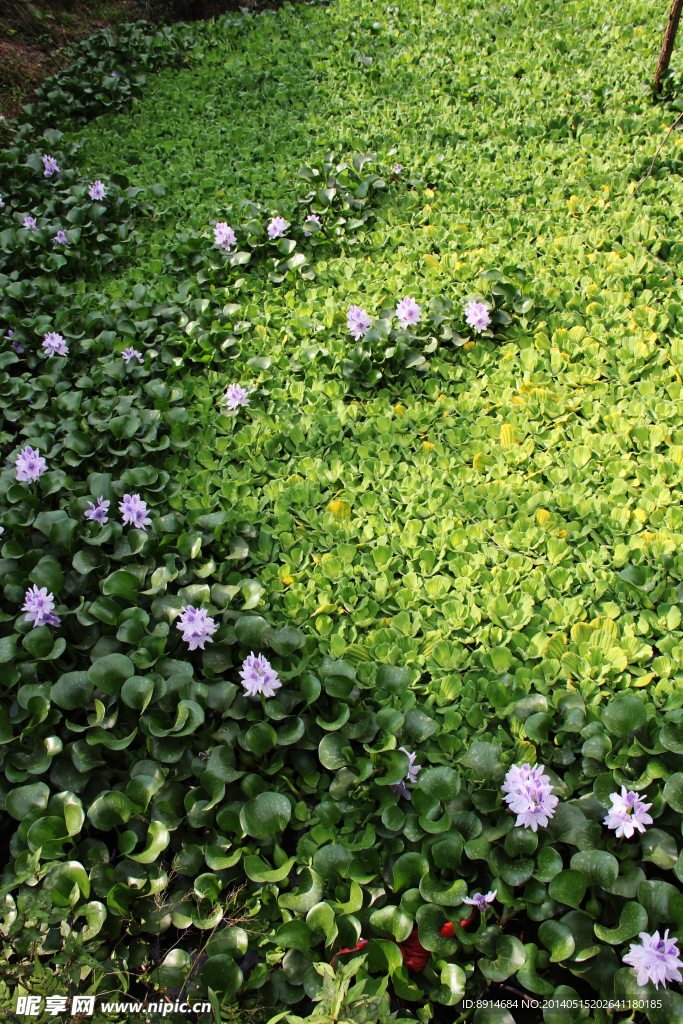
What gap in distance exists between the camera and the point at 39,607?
207cm

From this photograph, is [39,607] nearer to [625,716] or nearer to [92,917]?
[92,917]

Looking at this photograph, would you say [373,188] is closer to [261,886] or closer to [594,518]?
[594,518]

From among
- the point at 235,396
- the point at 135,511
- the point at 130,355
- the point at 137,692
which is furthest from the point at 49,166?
the point at 137,692

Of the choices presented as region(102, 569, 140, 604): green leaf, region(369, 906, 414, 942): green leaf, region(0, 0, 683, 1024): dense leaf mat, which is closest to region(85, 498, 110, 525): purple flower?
region(0, 0, 683, 1024): dense leaf mat

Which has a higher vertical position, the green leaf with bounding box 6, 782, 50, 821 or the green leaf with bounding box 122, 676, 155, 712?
the green leaf with bounding box 122, 676, 155, 712

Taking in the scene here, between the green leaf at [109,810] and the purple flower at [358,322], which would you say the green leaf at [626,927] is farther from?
the purple flower at [358,322]

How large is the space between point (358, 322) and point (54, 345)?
1408 millimetres

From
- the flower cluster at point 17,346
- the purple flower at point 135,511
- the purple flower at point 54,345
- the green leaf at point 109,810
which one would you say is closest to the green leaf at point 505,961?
the green leaf at point 109,810

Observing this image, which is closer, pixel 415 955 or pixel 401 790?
pixel 415 955

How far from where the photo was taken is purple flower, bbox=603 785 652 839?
1.53m

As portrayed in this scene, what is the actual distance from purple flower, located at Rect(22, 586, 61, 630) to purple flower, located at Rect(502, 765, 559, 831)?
142 cm

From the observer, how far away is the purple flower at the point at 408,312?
3.09 m

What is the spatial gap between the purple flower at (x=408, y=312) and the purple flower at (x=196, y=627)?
1740 millimetres

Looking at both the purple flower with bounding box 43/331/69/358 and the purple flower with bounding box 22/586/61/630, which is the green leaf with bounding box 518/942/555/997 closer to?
the purple flower with bounding box 22/586/61/630
